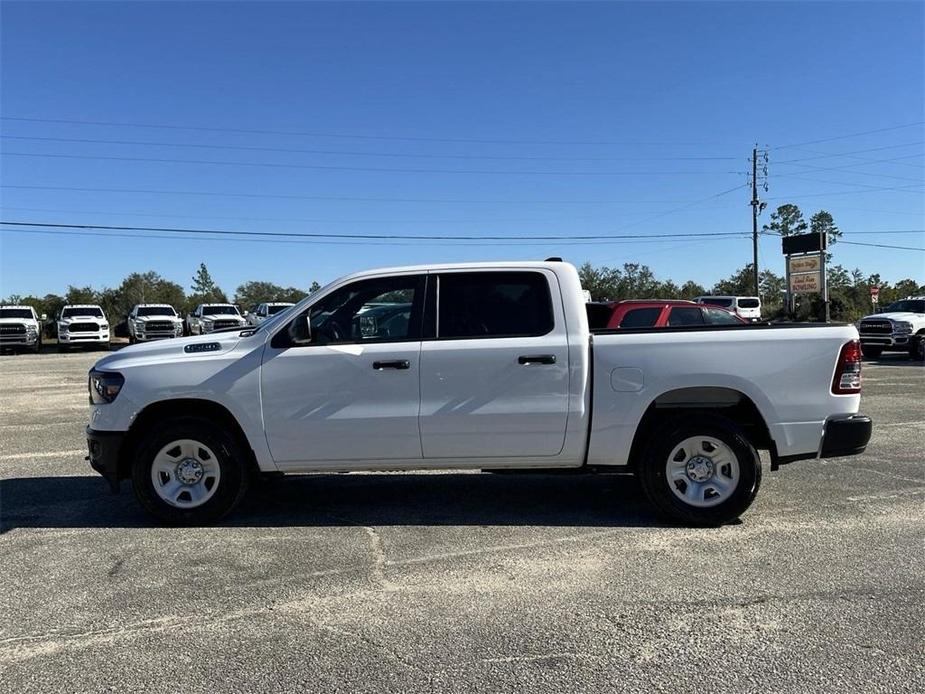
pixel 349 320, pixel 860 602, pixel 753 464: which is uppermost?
pixel 349 320

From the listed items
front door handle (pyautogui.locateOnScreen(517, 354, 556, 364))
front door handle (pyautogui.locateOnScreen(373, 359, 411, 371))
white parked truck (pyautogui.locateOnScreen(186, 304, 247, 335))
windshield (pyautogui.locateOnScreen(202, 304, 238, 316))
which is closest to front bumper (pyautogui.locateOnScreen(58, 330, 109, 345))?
white parked truck (pyautogui.locateOnScreen(186, 304, 247, 335))

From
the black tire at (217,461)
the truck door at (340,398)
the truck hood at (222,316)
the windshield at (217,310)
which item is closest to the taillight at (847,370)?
the truck door at (340,398)

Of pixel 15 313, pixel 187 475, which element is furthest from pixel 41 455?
pixel 15 313

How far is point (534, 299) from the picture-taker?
5.32 metres

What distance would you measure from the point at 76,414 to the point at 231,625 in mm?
9035

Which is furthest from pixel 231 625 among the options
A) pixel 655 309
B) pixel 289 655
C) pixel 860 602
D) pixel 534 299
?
pixel 655 309

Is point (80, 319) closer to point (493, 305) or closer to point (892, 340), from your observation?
point (493, 305)

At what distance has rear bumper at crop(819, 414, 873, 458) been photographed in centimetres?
512

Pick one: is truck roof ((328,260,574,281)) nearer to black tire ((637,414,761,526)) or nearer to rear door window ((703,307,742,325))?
black tire ((637,414,761,526))

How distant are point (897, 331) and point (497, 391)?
60.8 ft

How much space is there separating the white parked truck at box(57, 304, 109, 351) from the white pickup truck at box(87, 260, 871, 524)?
28053mm

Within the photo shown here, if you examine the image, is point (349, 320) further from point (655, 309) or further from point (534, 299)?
point (655, 309)

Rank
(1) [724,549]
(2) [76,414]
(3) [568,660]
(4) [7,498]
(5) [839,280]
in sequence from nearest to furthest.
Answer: (3) [568,660]
(1) [724,549]
(4) [7,498]
(2) [76,414]
(5) [839,280]

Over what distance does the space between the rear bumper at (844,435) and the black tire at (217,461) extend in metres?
4.24
